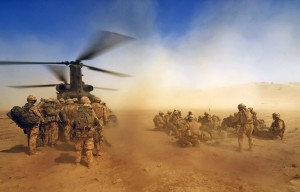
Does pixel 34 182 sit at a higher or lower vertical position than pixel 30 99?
lower

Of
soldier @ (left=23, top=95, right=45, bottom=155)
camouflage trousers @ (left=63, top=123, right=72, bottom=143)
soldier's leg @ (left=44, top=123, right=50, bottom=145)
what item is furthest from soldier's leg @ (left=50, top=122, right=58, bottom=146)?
soldier @ (left=23, top=95, right=45, bottom=155)

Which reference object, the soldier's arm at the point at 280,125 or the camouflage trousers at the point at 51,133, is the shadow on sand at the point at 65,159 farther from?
the soldier's arm at the point at 280,125

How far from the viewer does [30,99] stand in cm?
906

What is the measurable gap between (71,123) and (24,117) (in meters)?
2.00

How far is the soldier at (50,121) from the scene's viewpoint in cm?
988

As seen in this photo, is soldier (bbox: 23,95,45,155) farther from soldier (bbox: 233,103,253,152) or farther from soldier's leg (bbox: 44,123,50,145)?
soldier (bbox: 233,103,253,152)

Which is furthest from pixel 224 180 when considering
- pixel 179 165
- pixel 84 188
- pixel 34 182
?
pixel 34 182

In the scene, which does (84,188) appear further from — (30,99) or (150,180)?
(30,99)

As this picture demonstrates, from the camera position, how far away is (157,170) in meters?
7.30

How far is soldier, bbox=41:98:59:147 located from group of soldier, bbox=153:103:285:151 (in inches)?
209

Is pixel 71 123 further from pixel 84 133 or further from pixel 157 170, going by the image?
pixel 157 170

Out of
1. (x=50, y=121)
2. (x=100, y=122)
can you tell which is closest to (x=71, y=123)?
(x=100, y=122)

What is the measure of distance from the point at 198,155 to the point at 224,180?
8.44 feet

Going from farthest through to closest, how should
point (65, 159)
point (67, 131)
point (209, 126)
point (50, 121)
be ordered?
point (209, 126), point (67, 131), point (50, 121), point (65, 159)
